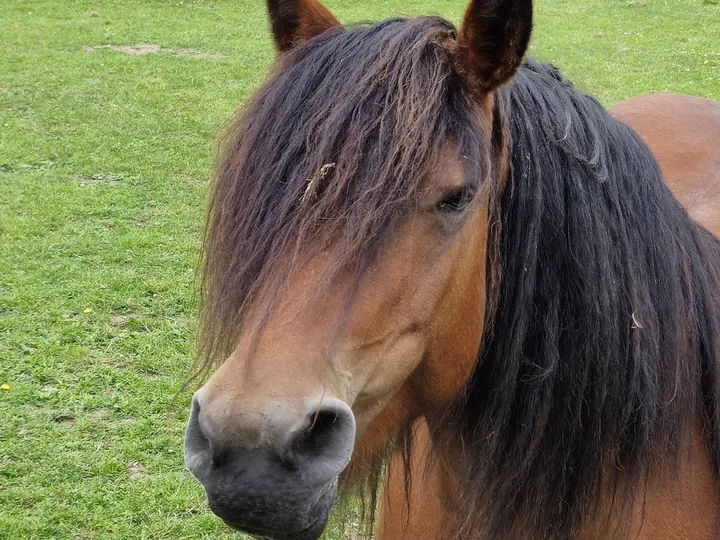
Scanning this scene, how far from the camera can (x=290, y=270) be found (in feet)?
4.35

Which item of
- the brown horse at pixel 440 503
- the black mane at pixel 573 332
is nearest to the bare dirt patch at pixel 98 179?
the brown horse at pixel 440 503

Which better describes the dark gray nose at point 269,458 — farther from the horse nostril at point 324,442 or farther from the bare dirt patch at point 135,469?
the bare dirt patch at point 135,469

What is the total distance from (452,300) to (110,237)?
196 inches

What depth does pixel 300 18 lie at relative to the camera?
1.75 metres

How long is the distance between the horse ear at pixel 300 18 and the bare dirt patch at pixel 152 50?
10719 mm

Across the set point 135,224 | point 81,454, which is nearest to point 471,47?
point 81,454

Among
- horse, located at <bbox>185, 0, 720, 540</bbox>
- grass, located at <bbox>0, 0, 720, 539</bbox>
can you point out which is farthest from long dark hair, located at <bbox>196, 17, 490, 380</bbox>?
grass, located at <bbox>0, 0, 720, 539</bbox>

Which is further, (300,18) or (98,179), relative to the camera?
(98,179)

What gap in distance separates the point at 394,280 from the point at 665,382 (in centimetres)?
85

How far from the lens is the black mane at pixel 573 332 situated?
5.27ft

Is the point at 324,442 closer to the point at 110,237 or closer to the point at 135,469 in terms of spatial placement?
the point at 135,469

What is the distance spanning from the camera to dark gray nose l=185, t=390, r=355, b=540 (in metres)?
1.16

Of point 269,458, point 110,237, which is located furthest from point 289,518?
point 110,237

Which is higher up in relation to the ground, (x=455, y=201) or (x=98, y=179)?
(x=455, y=201)
